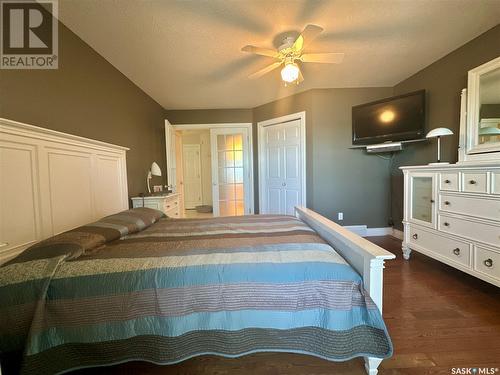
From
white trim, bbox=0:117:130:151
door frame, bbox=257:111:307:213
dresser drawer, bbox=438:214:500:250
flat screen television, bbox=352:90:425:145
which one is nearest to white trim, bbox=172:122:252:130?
door frame, bbox=257:111:307:213

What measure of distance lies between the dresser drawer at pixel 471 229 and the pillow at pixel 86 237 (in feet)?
9.09

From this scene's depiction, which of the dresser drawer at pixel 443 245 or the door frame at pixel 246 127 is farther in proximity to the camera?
the door frame at pixel 246 127

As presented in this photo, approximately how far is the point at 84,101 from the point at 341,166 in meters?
3.45

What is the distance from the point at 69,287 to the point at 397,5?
2.88m

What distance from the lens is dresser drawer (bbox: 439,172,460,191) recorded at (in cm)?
196

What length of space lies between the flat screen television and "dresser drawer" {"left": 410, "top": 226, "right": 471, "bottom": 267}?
4.26 feet

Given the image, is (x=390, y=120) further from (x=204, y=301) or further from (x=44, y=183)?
(x=44, y=183)

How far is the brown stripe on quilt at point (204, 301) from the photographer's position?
93 centimetres

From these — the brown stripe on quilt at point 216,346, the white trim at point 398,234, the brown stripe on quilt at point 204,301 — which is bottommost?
the white trim at point 398,234

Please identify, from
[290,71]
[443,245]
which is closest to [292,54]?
[290,71]

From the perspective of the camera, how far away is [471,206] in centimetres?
182

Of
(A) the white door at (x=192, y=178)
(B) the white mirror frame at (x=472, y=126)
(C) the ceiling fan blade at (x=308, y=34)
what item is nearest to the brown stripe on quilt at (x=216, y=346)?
(C) the ceiling fan blade at (x=308, y=34)

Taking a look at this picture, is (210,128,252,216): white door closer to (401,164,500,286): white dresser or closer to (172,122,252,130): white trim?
(172,122,252,130): white trim

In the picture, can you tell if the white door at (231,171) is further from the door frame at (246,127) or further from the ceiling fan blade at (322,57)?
the ceiling fan blade at (322,57)
